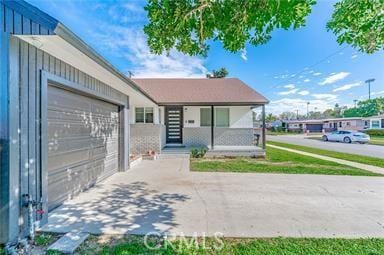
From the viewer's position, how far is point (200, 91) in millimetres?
16125

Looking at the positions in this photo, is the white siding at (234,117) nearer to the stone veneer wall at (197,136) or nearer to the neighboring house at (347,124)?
the stone veneer wall at (197,136)

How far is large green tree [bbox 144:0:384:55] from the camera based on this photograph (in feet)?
10.9

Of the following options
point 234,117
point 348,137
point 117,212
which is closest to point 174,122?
point 234,117

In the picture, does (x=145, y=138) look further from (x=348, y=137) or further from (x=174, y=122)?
(x=348, y=137)

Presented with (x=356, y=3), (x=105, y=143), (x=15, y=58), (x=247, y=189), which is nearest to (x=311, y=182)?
(x=247, y=189)

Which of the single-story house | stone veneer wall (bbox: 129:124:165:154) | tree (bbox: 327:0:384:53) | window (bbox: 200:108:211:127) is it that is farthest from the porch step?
window (bbox: 200:108:211:127)

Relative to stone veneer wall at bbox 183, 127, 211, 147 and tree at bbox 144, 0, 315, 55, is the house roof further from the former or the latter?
tree at bbox 144, 0, 315, 55

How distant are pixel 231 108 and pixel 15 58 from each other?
42.3 feet

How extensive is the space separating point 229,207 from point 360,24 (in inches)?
173

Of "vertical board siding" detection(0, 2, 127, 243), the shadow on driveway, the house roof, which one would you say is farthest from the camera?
the house roof

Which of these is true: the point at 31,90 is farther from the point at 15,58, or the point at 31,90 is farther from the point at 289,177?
the point at 289,177

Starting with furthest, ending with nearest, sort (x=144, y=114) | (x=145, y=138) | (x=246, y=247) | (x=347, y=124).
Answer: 1. (x=347, y=124)
2. (x=144, y=114)
3. (x=145, y=138)
4. (x=246, y=247)

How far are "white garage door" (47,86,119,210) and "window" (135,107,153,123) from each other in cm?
514

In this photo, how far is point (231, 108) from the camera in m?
15.0
